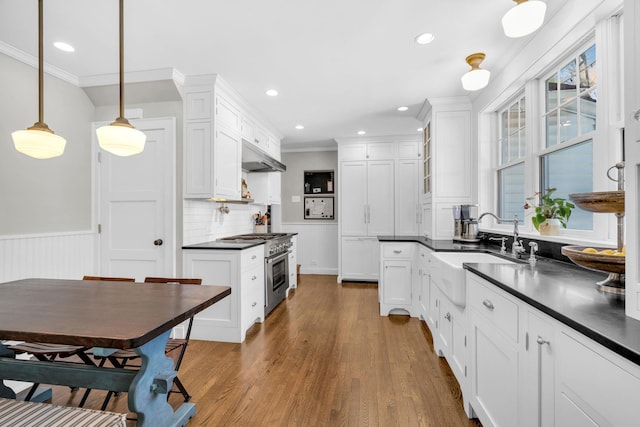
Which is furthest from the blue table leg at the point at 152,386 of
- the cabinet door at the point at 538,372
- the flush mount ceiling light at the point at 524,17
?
the flush mount ceiling light at the point at 524,17

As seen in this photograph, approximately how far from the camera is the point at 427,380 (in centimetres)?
218

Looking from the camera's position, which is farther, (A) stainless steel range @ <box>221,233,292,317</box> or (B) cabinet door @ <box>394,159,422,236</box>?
(B) cabinet door @ <box>394,159,422,236</box>

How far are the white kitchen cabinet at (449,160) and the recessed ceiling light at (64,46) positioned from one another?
142 inches

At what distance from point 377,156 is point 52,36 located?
436 centimetres

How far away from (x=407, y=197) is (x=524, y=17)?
3655 millimetres


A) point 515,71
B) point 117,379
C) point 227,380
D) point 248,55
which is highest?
point 248,55

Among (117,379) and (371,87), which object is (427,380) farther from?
(371,87)

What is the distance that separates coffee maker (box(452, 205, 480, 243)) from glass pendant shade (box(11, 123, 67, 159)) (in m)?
3.45

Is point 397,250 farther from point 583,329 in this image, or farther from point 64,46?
point 64,46

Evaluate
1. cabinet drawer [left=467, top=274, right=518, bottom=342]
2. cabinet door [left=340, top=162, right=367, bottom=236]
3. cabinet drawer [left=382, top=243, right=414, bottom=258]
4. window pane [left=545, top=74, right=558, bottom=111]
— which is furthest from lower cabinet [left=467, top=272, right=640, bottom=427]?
cabinet door [left=340, top=162, right=367, bottom=236]

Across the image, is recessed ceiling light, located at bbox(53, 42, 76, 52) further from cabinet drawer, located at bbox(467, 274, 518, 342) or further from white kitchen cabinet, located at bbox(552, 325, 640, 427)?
white kitchen cabinet, located at bbox(552, 325, 640, 427)

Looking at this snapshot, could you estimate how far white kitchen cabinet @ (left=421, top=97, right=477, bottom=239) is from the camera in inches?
139

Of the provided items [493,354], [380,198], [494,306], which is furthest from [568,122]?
[380,198]

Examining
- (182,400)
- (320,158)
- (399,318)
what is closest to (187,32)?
(182,400)
